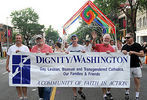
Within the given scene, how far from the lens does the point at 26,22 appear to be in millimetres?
79625

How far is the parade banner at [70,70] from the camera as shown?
6.17 metres

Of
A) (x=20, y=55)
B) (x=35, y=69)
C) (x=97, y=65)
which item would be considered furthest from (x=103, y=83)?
(x=20, y=55)

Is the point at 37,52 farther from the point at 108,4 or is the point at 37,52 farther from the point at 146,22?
the point at 146,22

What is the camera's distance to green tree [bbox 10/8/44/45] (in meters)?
78.8

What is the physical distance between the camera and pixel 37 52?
629 cm

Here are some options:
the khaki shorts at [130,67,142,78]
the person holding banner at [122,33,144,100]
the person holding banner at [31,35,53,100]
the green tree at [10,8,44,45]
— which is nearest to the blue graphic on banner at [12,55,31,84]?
the person holding banner at [31,35,53,100]

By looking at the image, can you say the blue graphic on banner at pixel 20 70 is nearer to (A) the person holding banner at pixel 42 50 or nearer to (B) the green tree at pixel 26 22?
(A) the person holding banner at pixel 42 50

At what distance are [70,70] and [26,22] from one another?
75678 millimetres

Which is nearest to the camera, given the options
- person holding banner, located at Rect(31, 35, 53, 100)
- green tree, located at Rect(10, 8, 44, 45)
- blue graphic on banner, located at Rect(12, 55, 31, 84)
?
person holding banner, located at Rect(31, 35, 53, 100)

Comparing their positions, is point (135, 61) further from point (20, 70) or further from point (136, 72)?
point (20, 70)

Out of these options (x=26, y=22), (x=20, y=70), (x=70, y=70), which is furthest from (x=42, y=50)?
(x=26, y=22)

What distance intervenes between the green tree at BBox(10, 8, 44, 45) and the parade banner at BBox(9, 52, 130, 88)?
73.6 meters

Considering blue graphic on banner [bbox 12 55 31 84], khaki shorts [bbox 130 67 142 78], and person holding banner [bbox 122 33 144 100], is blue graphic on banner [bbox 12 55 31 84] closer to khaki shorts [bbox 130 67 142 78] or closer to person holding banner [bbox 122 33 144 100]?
person holding banner [bbox 122 33 144 100]

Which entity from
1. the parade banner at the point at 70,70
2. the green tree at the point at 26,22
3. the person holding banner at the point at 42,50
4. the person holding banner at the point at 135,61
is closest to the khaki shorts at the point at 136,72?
the person holding banner at the point at 135,61
